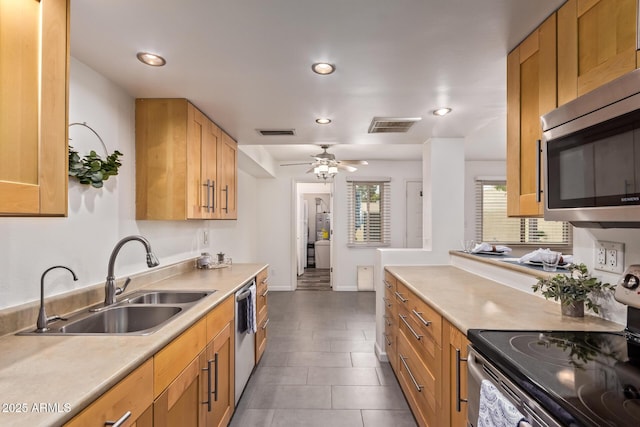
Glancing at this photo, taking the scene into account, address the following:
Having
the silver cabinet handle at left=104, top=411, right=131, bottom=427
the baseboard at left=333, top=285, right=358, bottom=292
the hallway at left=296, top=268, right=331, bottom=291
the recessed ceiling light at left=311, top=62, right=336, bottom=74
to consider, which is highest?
the recessed ceiling light at left=311, top=62, right=336, bottom=74

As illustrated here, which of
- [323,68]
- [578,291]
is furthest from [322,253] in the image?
[578,291]

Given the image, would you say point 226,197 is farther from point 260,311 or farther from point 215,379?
point 215,379

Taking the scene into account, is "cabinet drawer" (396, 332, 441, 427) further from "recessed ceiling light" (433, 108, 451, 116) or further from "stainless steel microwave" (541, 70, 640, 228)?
"recessed ceiling light" (433, 108, 451, 116)

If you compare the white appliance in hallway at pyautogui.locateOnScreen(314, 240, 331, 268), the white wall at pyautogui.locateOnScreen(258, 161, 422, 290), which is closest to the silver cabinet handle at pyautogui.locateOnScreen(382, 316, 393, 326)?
the white wall at pyautogui.locateOnScreen(258, 161, 422, 290)

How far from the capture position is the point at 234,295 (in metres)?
2.31

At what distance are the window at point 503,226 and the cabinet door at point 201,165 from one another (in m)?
4.73

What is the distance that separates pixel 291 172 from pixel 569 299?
5.10 m

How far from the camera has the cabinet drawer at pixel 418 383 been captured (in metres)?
1.81

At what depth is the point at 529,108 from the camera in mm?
1603

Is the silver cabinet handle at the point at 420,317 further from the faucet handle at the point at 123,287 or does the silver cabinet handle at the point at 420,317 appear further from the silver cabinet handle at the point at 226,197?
the silver cabinet handle at the point at 226,197

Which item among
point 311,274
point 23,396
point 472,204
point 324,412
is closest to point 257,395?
point 324,412

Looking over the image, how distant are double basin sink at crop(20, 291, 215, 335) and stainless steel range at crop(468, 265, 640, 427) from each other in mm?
1339

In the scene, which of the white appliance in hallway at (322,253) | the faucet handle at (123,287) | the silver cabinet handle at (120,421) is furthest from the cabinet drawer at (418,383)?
the white appliance in hallway at (322,253)

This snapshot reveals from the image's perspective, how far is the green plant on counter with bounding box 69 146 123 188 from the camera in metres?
1.76
